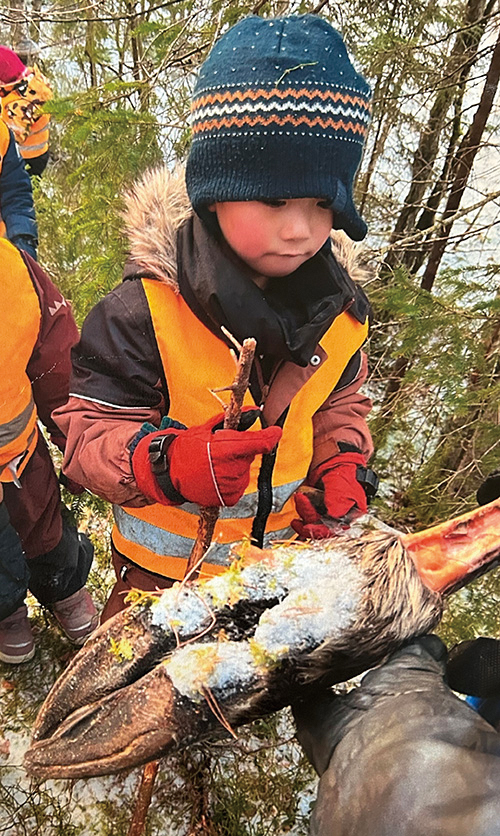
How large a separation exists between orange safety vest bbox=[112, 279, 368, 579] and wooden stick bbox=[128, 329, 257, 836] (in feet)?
0.77

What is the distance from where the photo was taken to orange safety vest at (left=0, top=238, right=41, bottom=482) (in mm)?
2043

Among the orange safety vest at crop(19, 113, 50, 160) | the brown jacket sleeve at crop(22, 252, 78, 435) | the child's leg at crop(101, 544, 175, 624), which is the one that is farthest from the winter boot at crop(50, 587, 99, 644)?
the orange safety vest at crop(19, 113, 50, 160)

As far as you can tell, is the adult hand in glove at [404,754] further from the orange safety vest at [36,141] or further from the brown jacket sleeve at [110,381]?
the orange safety vest at [36,141]

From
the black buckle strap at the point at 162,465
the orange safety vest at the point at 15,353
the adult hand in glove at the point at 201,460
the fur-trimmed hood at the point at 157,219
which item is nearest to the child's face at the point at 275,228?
the fur-trimmed hood at the point at 157,219

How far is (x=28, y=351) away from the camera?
7.18 ft

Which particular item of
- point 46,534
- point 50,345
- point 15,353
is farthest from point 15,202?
point 46,534

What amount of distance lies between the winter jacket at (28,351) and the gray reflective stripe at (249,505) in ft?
2.71

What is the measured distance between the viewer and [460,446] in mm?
3500

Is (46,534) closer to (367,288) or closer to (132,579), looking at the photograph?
(132,579)

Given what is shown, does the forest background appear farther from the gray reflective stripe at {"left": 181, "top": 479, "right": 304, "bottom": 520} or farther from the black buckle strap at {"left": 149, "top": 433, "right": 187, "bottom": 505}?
the black buckle strap at {"left": 149, "top": 433, "right": 187, "bottom": 505}

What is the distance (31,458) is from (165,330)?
1.16 metres

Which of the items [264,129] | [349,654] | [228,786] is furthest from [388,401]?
[349,654]

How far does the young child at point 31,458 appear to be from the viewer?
211 cm

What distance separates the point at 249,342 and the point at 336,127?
705 mm
